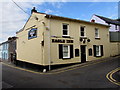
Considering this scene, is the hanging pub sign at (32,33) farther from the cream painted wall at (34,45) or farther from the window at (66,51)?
the window at (66,51)

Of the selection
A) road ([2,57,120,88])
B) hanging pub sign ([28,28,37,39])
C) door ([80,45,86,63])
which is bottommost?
road ([2,57,120,88])

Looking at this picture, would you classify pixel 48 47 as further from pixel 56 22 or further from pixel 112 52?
pixel 112 52

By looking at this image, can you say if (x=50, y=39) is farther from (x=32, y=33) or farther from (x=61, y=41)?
(x=32, y=33)

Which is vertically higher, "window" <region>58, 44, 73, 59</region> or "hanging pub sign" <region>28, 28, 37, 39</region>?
"hanging pub sign" <region>28, 28, 37, 39</region>

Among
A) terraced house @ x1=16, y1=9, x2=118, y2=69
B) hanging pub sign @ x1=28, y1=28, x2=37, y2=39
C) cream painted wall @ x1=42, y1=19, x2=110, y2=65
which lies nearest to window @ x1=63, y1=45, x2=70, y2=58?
terraced house @ x1=16, y1=9, x2=118, y2=69

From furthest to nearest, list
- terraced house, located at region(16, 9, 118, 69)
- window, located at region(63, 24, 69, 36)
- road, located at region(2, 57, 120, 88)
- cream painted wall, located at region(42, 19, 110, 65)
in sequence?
window, located at region(63, 24, 69, 36) < cream painted wall, located at region(42, 19, 110, 65) < terraced house, located at region(16, 9, 118, 69) < road, located at region(2, 57, 120, 88)

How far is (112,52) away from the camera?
697 inches

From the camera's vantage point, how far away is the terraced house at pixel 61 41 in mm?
11461

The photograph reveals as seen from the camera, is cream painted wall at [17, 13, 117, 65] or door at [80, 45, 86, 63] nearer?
cream painted wall at [17, 13, 117, 65]

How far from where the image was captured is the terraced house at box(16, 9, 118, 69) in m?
11.5

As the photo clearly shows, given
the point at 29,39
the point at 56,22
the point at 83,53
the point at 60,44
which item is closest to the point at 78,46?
the point at 83,53

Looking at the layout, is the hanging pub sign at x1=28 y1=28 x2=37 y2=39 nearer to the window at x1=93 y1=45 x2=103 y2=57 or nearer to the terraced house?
the terraced house

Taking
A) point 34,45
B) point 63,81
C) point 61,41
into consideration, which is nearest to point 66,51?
point 61,41

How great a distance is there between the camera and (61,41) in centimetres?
1225
